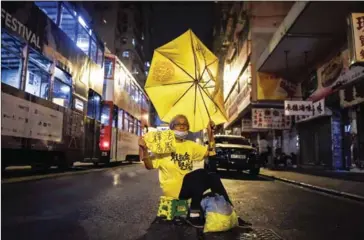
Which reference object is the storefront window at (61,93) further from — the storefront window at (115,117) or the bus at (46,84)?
the storefront window at (115,117)

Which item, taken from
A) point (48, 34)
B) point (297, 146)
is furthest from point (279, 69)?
point (48, 34)

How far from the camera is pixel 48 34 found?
38.1ft

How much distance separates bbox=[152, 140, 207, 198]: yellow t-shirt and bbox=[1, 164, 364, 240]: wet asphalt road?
1.96ft

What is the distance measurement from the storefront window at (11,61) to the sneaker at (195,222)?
7.28 metres

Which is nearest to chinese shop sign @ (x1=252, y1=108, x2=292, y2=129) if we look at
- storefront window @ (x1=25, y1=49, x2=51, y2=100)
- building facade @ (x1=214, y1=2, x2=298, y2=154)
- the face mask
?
building facade @ (x1=214, y1=2, x2=298, y2=154)

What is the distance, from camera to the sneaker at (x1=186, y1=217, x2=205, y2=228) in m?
4.38

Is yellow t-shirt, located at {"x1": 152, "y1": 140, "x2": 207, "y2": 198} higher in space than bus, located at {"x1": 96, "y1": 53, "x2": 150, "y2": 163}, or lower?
lower

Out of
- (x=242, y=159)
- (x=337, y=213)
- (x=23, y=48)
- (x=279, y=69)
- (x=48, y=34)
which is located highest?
(x=279, y=69)

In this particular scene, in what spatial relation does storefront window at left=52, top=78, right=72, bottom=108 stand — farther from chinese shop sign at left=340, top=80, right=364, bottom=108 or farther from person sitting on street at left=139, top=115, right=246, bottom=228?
chinese shop sign at left=340, top=80, right=364, bottom=108

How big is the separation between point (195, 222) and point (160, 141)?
3.66 feet

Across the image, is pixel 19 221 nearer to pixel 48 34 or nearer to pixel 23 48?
pixel 23 48

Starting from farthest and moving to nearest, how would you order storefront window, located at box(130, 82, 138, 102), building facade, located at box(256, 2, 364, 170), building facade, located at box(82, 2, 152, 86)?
building facade, located at box(82, 2, 152, 86) < storefront window, located at box(130, 82, 138, 102) < building facade, located at box(256, 2, 364, 170)

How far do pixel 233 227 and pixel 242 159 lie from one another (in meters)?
10.3

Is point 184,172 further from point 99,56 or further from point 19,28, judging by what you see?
point 99,56
